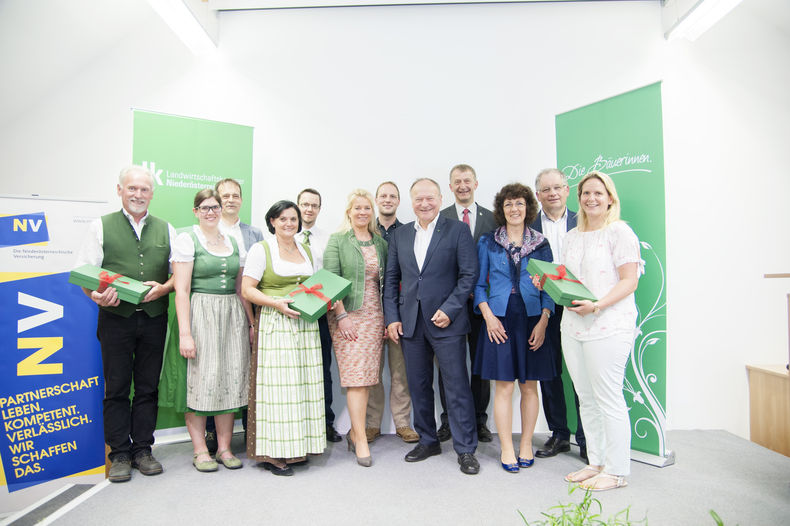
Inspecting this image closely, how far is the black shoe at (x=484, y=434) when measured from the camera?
127 inches

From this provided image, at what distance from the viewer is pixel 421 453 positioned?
2814 mm

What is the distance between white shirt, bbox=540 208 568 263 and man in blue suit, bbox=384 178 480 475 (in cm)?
59

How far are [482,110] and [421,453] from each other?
288 cm

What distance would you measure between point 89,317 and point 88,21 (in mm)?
2616

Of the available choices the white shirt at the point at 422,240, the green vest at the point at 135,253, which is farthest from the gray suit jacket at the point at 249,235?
the white shirt at the point at 422,240

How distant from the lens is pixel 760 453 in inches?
121

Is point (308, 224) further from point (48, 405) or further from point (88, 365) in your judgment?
point (48, 405)

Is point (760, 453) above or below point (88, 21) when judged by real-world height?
below

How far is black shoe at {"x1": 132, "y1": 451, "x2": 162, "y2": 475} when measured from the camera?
2.59m

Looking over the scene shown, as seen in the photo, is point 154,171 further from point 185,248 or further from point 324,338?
point 324,338

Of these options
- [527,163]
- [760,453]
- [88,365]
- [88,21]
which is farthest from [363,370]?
[88,21]

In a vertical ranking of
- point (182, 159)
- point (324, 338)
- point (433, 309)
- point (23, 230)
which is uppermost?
point (182, 159)

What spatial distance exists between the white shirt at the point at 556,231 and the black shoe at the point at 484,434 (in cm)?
136

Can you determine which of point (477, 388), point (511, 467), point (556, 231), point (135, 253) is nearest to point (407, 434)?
point (477, 388)
